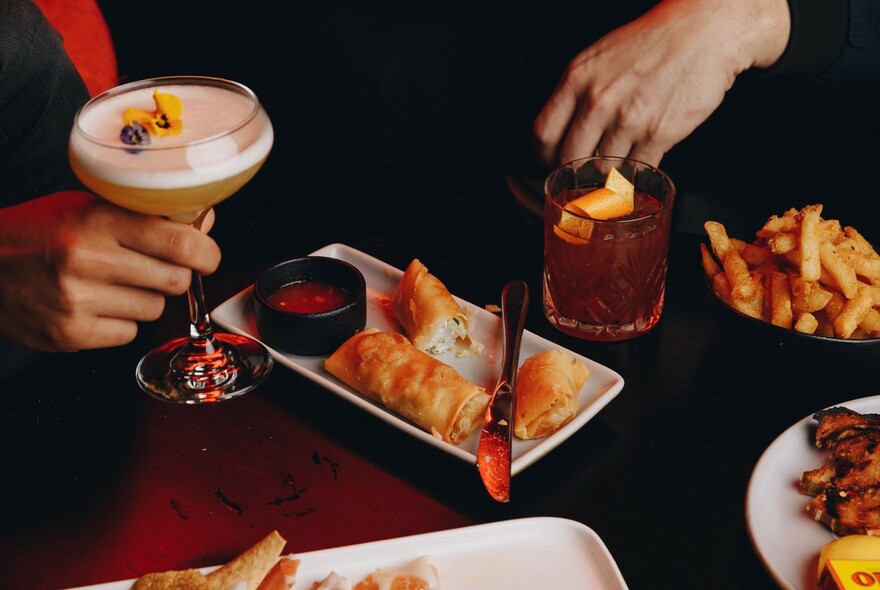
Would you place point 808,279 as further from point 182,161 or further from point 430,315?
point 182,161

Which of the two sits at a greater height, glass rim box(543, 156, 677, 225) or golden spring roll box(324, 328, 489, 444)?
glass rim box(543, 156, 677, 225)

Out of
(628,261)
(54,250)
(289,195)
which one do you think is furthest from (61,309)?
(289,195)

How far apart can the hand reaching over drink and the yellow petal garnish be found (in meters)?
0.14

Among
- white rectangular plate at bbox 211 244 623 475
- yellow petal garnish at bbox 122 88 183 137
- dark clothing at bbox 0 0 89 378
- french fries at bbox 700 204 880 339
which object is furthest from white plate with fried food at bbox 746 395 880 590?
dark clothing at bbox 0 0 89 378

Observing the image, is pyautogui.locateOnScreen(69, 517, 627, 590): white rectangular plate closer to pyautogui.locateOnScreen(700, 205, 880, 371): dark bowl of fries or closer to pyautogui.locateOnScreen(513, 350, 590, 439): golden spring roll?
pyautogui.locateOnScreen(513, 350, 590, 439): golden spring roll

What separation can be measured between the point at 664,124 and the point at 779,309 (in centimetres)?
62

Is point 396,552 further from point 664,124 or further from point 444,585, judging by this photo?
point 664,124

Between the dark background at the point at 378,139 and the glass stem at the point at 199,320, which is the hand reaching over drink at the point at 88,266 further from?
the dark background at the point at 378,139

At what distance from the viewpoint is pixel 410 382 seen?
1.39 meters

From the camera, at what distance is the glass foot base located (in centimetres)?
143

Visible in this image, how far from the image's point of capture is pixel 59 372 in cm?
145

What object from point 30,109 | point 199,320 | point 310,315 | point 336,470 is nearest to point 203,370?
point 199,320

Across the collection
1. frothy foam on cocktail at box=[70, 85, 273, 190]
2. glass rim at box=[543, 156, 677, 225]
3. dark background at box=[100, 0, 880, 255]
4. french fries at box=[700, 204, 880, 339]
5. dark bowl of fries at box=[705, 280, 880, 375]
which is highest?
frothy foam on cocktail at box=[70, 85, 273, 190]

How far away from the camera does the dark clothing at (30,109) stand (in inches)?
75.6
